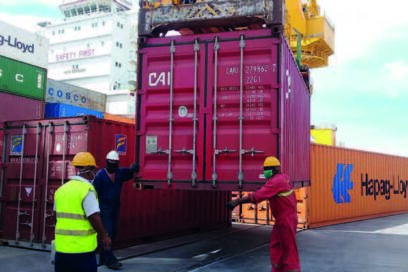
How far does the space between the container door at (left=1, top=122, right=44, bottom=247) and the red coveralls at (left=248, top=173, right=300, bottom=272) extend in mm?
5191

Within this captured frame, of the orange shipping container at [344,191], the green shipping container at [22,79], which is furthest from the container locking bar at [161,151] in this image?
the green shipping container at [22,79]

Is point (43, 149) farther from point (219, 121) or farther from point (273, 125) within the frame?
point (273, 125)

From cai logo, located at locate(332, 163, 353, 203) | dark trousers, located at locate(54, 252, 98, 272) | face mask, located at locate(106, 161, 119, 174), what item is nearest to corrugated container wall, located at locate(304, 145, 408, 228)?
cai logo, located at locate(332, 163, 353, 203)

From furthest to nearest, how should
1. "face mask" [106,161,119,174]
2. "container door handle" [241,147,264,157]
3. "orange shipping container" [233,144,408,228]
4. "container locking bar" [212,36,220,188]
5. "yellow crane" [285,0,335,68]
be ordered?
"yellow crane" [285,0,335,68] → "orange shipping container" [233,144,408,228] → "face mask" [106,161,119,174] → "container locking bar" [212,36,220,188] → "container door handle" [241,147,264,157]

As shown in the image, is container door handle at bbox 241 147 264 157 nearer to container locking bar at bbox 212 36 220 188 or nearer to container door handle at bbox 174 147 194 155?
container locking bar at bbox 212 36 220 188

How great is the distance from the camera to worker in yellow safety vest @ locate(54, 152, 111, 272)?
12.2 feet

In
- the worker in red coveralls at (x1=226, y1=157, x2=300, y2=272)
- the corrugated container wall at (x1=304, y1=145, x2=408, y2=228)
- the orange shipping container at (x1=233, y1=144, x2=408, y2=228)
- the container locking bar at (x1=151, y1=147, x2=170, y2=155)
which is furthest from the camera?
the corrugated container wall at (x1=304, y1=145, x2=408, y2=228)

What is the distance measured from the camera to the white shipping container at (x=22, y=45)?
16.6 meters

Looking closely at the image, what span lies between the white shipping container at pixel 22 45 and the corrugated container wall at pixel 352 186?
12.1m

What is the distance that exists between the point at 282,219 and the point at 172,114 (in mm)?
2534

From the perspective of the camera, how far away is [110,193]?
273 inches

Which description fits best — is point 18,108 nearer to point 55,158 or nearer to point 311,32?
point 55,158

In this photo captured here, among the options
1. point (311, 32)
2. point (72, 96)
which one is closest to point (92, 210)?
point (72, 96)

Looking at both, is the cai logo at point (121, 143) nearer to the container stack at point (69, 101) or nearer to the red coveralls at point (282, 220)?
the red coveralls at point (282, 220)
